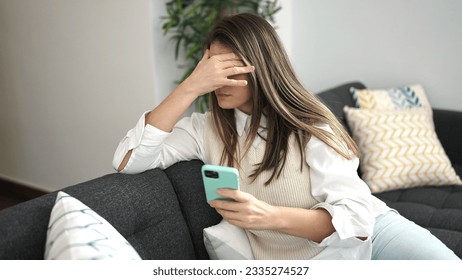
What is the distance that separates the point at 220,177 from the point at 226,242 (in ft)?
1.12

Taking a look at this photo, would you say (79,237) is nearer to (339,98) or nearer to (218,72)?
(218,72)

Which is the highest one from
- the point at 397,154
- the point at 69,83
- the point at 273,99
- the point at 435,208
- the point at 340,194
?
the point at 273,99

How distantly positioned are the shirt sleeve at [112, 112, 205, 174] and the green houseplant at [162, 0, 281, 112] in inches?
40.6

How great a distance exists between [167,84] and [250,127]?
1.31m

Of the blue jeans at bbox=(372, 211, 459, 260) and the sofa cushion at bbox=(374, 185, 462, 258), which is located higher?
the blue jeans at bbox=(372, 211, 459, 260)

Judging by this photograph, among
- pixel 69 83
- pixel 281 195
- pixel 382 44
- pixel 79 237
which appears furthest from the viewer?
pixel 69 83

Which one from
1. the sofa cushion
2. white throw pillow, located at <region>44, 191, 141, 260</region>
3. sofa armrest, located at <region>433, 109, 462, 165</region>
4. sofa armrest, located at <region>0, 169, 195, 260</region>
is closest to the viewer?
white throw pillow, located at <region>44, 191, 141, 260</region>

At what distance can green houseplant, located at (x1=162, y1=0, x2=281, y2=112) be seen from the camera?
101 inches

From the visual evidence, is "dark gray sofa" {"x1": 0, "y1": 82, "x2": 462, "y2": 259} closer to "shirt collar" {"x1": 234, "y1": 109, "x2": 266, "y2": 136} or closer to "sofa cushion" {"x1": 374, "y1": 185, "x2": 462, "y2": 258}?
"sofa cushion" {"x1": 374, "y1": 185, "x2": 462, "y2": 258}

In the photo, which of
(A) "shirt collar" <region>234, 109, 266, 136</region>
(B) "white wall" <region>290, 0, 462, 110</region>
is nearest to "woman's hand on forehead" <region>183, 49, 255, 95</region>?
(A) "shirt collar" <region>234, 109, 266, 136</region>

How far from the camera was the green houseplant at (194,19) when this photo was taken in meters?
2.58

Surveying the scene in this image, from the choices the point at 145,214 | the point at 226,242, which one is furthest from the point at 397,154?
the point at 145,214

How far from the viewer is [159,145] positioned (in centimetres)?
148

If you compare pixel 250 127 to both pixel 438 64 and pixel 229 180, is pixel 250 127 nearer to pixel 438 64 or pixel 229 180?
pixel 229 180
